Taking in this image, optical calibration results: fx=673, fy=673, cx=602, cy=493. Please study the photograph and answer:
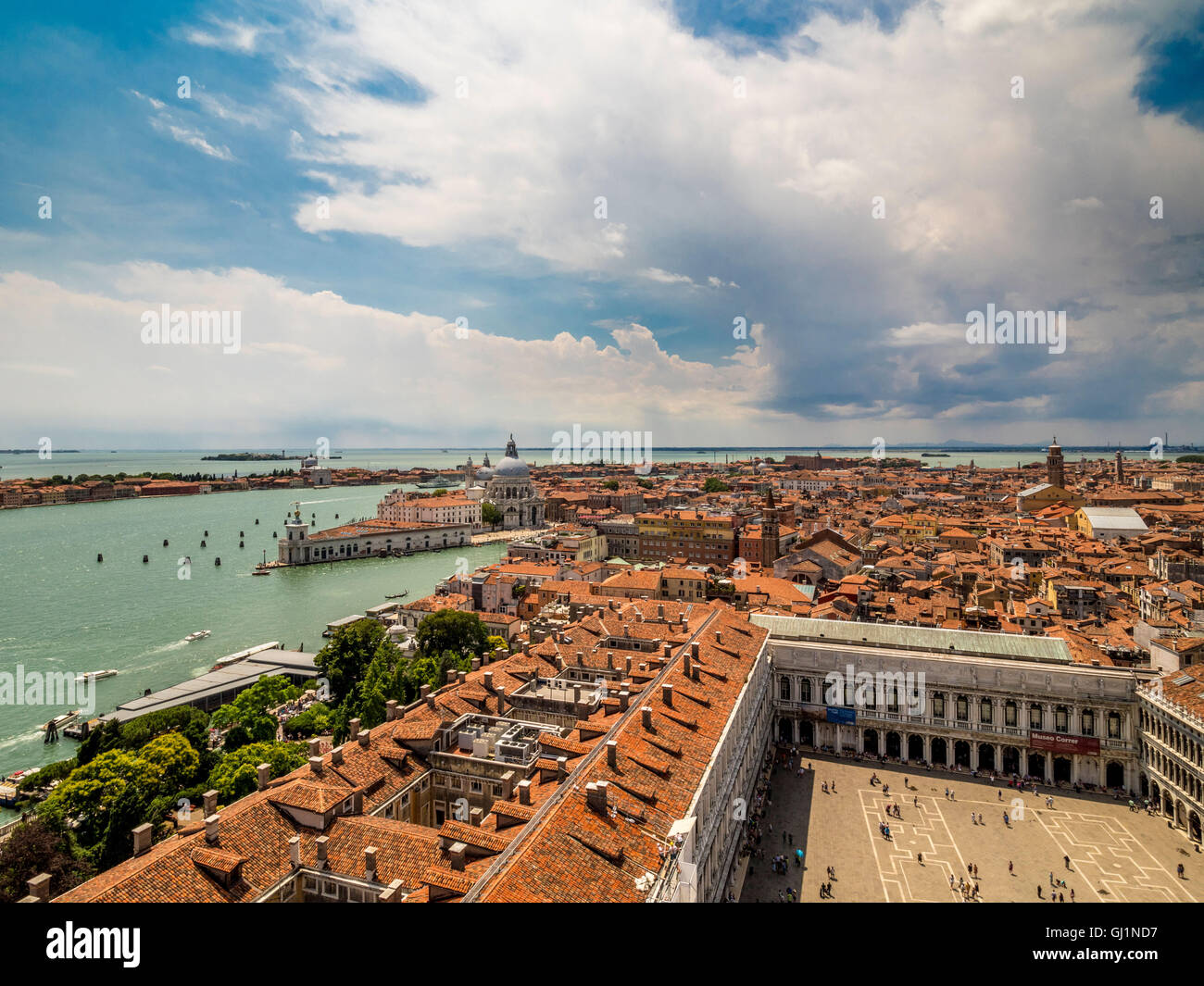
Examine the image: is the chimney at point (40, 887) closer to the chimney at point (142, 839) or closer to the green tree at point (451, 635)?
A: the chimney at point (142, 839)

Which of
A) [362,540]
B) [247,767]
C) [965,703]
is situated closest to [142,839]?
[247,767]

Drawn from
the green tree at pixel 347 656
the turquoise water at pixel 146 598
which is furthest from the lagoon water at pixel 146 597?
the green tree at pixel 347 656

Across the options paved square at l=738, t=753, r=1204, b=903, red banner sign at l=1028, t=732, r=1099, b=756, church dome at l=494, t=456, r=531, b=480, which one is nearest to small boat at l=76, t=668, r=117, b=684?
paved square at l=738, t=753, r=1204, b=903

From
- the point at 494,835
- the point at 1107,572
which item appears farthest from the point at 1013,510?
the point at 494,835

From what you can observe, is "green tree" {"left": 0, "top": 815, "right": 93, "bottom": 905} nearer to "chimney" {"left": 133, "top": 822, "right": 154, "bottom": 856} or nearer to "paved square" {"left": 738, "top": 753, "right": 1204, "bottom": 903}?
"chimney" {"left": 133, "top": 822, "right": 154, "bottom": 856}

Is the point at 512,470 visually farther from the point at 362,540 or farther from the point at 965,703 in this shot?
the point at 965,703
